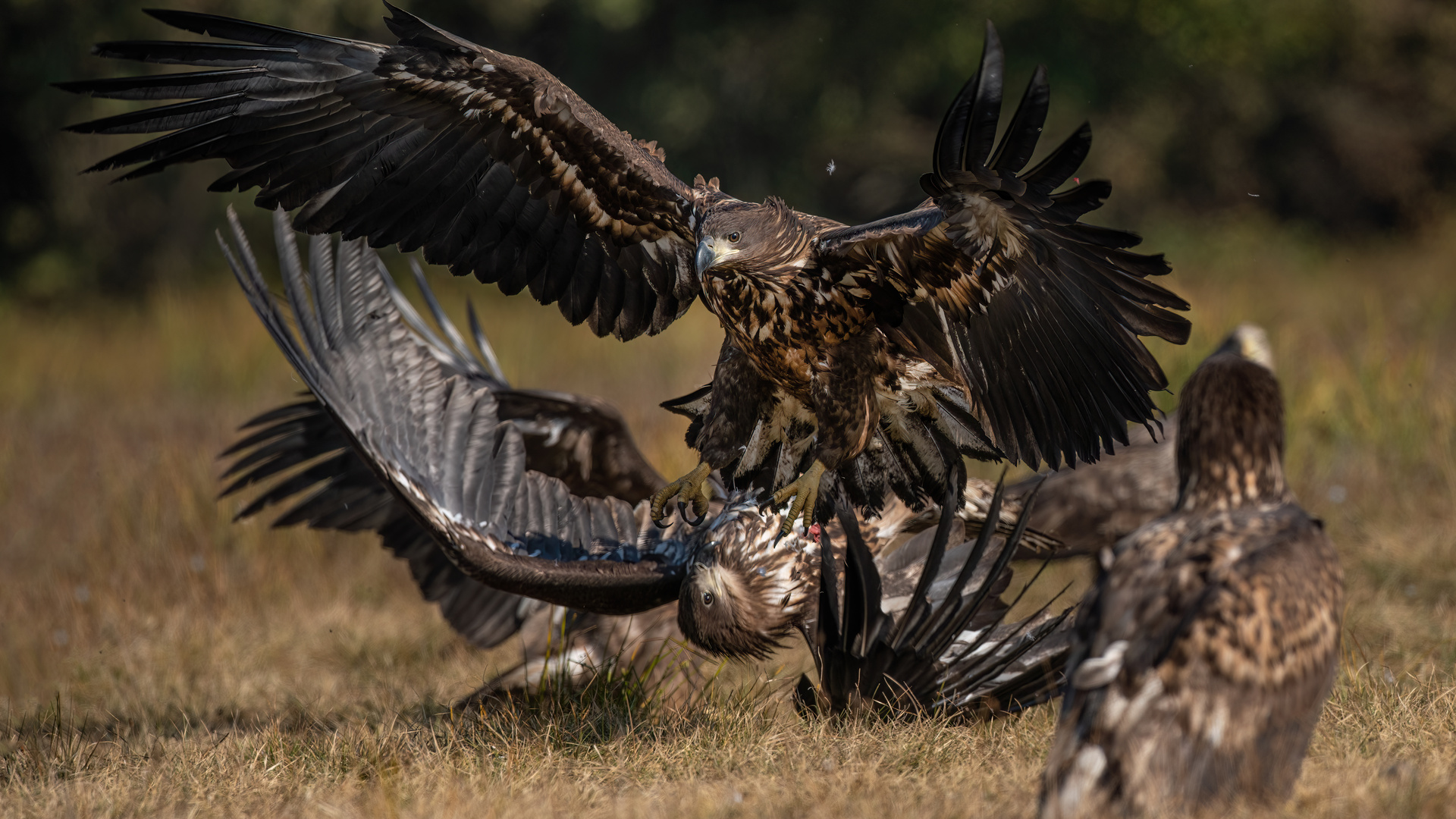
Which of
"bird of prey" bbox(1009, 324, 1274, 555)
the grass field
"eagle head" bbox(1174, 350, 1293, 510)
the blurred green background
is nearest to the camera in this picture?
"eagle head" bbox(1174, 350, 1293, 510)

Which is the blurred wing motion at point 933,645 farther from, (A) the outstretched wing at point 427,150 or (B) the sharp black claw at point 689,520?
(A) the outstretched wing at point 427,150

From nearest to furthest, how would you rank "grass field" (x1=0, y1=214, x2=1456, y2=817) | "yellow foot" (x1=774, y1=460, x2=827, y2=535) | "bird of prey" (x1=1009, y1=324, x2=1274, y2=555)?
"grass field" (x1=0, y1=214, x2=1456, y2=817) → "yellow foot" (x1=774, y1=460, x2=827, y2=535) → "bird of prey" (x1=1009, y1=324, x2=1274, y2=555)

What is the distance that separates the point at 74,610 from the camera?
5973 mm

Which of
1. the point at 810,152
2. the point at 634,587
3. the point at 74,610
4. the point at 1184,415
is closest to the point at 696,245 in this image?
the point at 634,587

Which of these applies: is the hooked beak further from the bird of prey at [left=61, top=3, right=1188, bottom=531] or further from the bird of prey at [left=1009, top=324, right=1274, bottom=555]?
the bird of prey at [left=1009, top=324, right=1274, bottom=555]

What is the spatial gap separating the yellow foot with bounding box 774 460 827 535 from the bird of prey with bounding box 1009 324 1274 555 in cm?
198

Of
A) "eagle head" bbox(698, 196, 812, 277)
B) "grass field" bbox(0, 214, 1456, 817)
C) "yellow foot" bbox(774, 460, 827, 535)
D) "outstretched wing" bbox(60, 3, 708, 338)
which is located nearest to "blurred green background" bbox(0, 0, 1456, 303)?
"grass field" bbox(0, 214, 1456, 817)

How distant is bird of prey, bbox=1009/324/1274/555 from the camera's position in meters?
5.73

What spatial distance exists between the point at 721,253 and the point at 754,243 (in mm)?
97

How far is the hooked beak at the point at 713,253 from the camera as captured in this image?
362 cm

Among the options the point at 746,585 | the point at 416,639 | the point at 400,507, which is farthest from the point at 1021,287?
the point at 416,639

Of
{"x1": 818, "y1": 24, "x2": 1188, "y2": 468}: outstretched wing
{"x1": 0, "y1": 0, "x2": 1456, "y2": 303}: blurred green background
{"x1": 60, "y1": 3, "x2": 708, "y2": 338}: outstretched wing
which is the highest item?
{"x1": 0, "y1": 0, "x2": 1456, "y2": 303}: blurred green background

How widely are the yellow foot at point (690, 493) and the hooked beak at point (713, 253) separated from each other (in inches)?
33.7

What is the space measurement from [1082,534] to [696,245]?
278 centimetres
